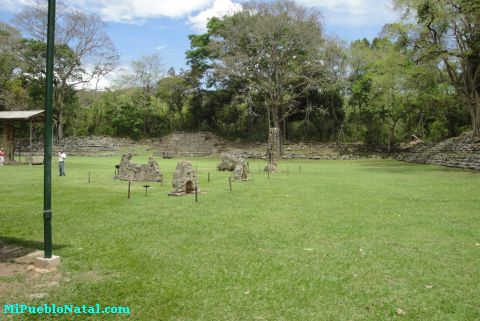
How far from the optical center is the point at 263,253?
265 inches

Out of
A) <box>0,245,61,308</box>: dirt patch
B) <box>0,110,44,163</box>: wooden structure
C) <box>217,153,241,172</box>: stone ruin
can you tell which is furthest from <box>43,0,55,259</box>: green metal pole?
<box>0,110,44,163</box>: wooden structure

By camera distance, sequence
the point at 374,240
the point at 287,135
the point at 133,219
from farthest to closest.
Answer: the point at 287,135 → the point at 133,219 → the point at 374,240

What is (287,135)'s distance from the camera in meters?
47.0

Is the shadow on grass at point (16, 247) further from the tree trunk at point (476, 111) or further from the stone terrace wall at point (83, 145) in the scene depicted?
the stone terrace wall at point (83, 145)

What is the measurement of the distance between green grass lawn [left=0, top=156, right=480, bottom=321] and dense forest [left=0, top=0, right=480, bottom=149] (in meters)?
15.9

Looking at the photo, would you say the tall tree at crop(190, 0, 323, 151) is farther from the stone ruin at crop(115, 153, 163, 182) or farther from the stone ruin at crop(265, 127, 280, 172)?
the stone ruin at crop(115, 153, 163, 182)

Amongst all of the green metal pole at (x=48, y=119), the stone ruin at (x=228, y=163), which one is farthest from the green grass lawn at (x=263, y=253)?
the stone ruin at (x=228, y=163)

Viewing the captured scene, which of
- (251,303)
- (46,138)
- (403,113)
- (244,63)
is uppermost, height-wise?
(244,63)

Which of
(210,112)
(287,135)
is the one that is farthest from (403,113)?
(210,112)

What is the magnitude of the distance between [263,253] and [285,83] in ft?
112

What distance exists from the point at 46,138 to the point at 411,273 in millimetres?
5754

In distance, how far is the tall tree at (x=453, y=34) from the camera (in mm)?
22078

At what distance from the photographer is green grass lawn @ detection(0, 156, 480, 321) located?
470 centimetres

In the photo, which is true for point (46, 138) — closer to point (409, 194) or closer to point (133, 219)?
point (133, 219)
